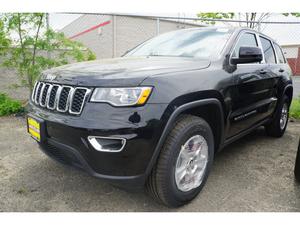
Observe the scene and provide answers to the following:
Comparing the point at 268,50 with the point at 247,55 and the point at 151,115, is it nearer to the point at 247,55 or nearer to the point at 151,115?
the point at 247,55

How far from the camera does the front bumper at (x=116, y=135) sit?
5.79 ft

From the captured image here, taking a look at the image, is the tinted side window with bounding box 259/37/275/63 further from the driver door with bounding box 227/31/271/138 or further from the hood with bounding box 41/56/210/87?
the hood with bounding box 41/56/210/87

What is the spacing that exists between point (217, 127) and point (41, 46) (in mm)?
4718

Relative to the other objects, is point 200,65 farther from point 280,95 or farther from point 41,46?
point 41,46

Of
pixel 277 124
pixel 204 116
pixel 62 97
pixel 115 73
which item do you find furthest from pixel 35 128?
pixel 277 124

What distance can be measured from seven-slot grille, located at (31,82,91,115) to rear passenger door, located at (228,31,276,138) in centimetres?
159

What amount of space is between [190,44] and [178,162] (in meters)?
1.49

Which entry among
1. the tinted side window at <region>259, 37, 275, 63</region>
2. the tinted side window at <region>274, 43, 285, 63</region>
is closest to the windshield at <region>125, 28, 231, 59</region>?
the tinted side window at <region>259, 37, 275, 63</region>

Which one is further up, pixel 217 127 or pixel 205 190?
pixel 217 127

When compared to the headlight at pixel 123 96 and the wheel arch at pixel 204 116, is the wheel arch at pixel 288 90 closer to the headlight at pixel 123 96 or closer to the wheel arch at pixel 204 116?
the wheel arch at pixel 204 116

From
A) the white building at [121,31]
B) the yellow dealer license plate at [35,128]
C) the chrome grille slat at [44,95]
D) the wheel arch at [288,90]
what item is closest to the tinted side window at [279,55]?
the wheel arch at [288,90]

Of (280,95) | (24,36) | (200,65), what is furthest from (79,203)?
(24,36)

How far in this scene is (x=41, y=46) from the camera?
562 centimetres

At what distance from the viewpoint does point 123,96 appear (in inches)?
71.6
